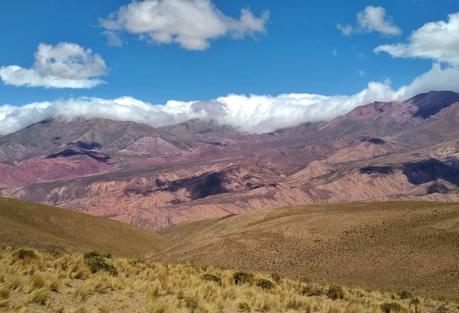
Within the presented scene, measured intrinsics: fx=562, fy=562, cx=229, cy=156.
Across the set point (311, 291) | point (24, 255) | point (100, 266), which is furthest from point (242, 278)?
point (24, 255)

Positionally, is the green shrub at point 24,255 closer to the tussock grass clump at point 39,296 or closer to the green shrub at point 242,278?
the tussock grass clump at point 39,296

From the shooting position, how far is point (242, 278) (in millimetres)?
23594

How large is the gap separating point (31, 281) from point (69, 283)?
1.82 m

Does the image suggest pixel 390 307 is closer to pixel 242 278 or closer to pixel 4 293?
pixel 242 278

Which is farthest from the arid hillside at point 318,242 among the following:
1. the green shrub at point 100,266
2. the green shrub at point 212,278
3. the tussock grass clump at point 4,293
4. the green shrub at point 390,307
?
the tussock grass clump at point 4,293

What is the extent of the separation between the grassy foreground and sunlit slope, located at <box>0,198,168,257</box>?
4695cm

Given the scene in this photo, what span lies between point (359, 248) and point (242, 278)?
43246 mm

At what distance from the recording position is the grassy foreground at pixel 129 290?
1433 centimetres

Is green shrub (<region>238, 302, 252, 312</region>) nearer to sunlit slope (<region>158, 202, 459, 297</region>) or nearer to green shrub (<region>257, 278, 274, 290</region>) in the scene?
green shrub (<region>257, 278, 274, 290</region>)

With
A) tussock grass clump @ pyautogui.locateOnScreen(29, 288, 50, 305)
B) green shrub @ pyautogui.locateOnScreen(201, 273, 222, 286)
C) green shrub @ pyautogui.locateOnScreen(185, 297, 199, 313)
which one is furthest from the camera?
green shrub @ pyautogui.locateOnScreen(201, 273, 222, 286)

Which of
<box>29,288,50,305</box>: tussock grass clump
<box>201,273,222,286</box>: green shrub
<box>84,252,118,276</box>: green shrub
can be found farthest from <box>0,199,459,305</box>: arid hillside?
<box>29,288,50,305</box>: tussock grass clump

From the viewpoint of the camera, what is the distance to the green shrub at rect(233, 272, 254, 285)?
23.2 meters

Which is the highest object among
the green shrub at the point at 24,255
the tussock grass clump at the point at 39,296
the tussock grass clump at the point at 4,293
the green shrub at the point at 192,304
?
the green shrub at the point at 24,255

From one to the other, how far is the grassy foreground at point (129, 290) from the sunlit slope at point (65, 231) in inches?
1848
